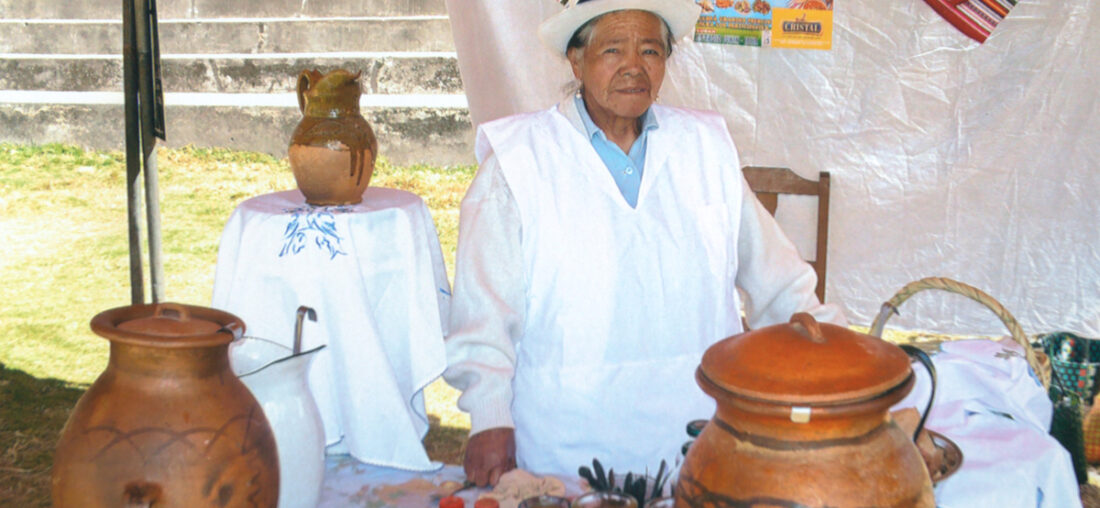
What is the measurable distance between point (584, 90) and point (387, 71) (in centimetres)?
706

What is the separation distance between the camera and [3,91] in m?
10.1

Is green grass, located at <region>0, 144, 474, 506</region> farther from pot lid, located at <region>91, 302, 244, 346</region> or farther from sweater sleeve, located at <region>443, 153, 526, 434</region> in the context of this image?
pot lid, located at <region>91, 302, 244, 346</region>

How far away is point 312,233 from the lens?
2.56 meters

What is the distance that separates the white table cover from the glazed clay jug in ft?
4.90

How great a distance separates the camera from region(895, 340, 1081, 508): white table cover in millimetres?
1820

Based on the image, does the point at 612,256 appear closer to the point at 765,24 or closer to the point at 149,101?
the point at 765,24

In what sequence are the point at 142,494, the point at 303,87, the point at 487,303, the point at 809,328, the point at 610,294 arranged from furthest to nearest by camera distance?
the point at 303,87 → the point at 610,294 → the point at 487,303 → the point at 809,328 → the point at 142,494

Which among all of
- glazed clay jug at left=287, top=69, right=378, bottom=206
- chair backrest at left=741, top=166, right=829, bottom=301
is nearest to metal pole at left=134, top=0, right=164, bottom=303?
glazed clay jug at left=287, top=69, right=378, bottom=206

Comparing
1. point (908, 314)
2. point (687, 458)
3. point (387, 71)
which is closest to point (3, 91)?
point (387, 71)

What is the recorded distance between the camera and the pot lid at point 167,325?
122cm

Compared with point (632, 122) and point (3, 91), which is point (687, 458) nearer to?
point (632, 122)

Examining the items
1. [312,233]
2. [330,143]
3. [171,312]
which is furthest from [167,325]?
[330,143]

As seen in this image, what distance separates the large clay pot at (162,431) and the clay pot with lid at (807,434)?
56 centimetres

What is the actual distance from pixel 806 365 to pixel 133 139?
3.24m
